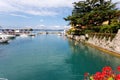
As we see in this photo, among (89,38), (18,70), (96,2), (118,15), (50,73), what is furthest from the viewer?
(96,2)

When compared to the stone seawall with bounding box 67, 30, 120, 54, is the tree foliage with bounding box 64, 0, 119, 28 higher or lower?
higher

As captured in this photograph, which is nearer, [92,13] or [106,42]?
[106,42]

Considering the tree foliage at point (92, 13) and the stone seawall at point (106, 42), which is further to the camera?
the tree foliage at point (92, 13)

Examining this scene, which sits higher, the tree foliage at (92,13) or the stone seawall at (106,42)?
the tree foliage at (92,13)

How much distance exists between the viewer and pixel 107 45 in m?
37.0

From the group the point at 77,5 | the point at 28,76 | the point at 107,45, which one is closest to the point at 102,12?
the point at 77,5

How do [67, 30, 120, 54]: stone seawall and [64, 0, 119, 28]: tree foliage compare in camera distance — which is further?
[64, 0, 119, 28]: tree foliage

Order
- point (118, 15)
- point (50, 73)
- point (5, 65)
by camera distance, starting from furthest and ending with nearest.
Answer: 1. point (118, 15)
2. point (5, 65)
3. point (50, 73)

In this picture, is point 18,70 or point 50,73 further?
point 18,70

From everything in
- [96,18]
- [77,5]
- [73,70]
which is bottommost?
[73,70]

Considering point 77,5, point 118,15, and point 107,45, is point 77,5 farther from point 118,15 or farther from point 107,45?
point 107,45

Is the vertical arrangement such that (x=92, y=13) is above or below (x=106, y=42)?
above

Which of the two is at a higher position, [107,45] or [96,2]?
[96,2]

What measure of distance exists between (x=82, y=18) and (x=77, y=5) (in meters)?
6.83
